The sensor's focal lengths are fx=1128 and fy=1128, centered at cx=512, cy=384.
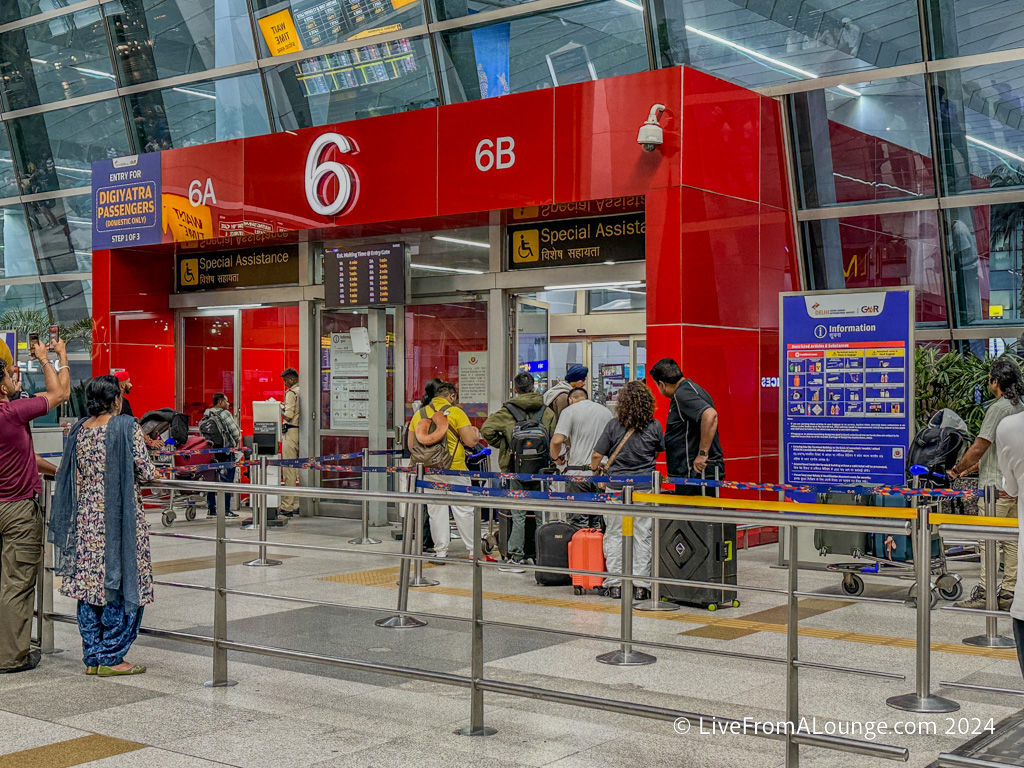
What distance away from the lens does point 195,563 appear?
1076 cm

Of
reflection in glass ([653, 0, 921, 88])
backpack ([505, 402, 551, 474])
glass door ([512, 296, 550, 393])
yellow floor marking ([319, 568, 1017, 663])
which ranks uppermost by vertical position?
reflection in glass ([653, 0, 921, 88])

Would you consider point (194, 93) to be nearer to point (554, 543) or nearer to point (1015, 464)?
point (554, 543)

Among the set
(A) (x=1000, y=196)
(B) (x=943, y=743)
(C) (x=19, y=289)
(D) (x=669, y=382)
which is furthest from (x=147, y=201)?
(B) (x=943, y=743)

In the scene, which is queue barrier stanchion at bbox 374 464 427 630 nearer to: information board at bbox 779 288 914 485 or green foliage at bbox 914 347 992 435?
information board at bbox 779 288 914 485

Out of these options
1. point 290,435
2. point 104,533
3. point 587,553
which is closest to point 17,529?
point 104,533

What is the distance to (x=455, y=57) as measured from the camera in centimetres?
1402

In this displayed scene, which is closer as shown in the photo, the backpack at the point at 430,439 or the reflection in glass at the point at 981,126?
the backpack at the point at 430,439

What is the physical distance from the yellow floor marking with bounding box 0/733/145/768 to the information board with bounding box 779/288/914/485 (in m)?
6.91

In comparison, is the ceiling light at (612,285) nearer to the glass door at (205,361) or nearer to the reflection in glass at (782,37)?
the reflection in glass at (782,37)

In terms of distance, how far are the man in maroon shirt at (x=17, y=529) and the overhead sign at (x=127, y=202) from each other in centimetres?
856

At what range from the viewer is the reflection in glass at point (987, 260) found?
11469mm

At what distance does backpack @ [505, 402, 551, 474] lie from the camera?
1036 centimetres

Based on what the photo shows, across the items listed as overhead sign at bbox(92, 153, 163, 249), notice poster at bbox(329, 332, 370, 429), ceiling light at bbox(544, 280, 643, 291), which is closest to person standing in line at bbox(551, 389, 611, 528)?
ceiling light at bbox(544, 280, 643, 291)

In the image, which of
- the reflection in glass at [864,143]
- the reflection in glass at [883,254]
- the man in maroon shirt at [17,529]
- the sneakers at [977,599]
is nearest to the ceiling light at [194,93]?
the reflection in glass at [864,143]
